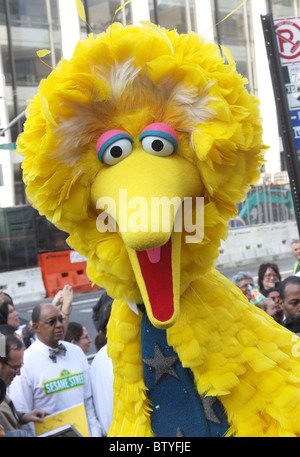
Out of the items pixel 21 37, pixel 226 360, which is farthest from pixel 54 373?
pixel 21 37

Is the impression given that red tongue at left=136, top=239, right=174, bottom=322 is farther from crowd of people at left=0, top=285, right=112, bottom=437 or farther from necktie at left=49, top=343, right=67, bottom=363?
necktie at left=49, top=343, right=67, bottom=363

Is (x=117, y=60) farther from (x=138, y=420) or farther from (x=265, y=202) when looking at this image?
(x=265, y=202)

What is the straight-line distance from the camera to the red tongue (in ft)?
4.75

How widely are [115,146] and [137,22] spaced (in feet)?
1.23

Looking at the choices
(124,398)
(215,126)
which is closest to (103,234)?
(215,126)

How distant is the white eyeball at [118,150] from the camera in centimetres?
152

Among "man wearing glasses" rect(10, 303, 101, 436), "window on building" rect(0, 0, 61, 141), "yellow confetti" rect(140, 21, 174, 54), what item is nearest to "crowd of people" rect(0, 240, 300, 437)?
"man wearing glasses" rect(10, 303, 101, 436)

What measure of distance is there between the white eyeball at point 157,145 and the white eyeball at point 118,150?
48mm

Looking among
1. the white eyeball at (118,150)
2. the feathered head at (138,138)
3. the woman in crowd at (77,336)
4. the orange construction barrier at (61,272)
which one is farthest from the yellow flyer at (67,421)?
the orange construction barrier at (61,272)

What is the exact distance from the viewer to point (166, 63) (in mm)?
1485

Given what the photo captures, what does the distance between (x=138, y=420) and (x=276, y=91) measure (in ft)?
5.43

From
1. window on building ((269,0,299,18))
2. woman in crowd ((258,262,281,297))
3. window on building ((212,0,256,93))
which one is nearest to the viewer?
window on building ((212,0,256,93))

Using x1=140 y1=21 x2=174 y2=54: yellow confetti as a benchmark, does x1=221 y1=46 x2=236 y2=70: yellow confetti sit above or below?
below

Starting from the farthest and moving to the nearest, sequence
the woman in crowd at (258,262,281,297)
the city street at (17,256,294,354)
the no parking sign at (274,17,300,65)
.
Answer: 1. the city street at (17,256,294,354)
2. the woman in crowd at (258,262,281,297)
3. the no parking sign at (274,17,300,65)
